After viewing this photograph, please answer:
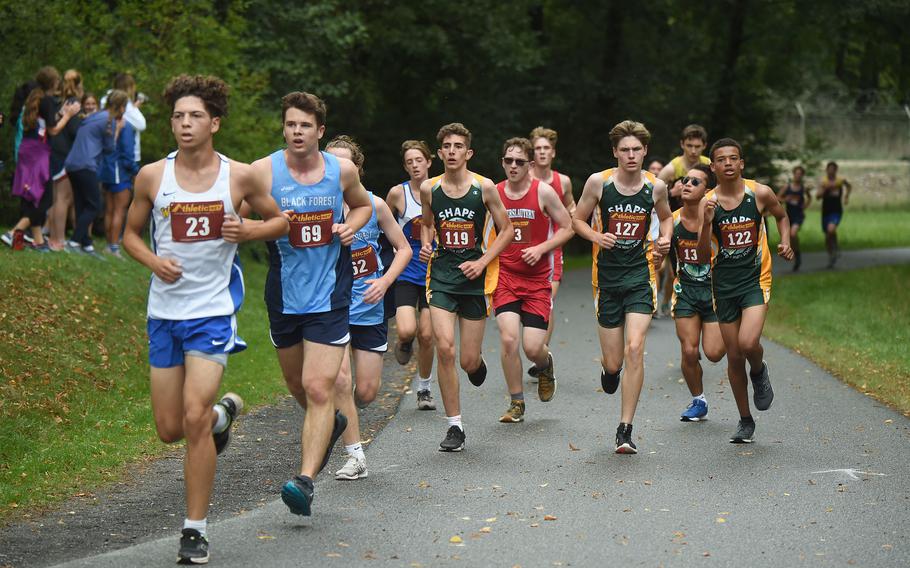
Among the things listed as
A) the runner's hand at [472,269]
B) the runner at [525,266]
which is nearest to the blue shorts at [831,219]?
the runner at [525,266]

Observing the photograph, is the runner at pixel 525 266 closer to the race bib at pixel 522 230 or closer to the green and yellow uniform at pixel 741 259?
the race bib at pixel 522 230

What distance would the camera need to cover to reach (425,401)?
38.8 feet

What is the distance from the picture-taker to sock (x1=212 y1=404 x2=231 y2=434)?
287 inches

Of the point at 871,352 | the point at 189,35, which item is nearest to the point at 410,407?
the point at 871,352

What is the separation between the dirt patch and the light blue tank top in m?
1.27

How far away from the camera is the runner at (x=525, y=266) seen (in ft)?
36.2

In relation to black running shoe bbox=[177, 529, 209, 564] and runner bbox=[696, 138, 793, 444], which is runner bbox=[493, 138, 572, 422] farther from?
black running shoe bbox=[177, 529, 209, 564]

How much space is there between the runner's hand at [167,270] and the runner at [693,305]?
5.12 m

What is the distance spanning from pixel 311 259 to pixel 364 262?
6.55ft

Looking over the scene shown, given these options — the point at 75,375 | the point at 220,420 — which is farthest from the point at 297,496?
the point at 75,375

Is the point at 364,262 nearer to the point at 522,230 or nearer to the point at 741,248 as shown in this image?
the point at 522,230

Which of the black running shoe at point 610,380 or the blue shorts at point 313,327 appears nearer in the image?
the blue shorts at point 313,327

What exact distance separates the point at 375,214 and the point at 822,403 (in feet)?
14.4

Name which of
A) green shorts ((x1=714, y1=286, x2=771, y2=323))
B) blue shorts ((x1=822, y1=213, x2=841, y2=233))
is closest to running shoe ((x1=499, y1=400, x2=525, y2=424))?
green shorts ((x1=714, y1=286, x2=771, y2=323))
